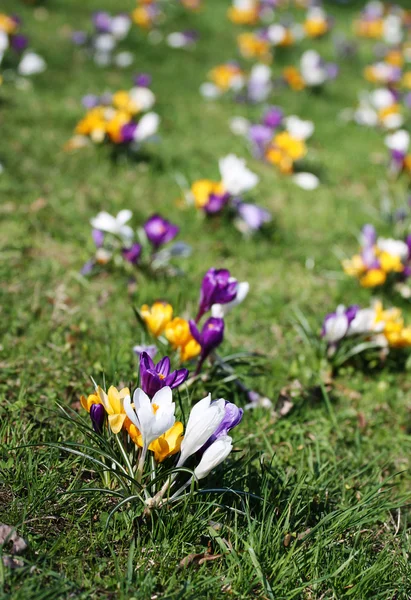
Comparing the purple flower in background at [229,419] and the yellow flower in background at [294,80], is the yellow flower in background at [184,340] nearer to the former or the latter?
the purple flower in background at [229,419]

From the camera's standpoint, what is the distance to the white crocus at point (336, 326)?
2.44 meters

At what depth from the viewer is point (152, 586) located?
4.63 feet

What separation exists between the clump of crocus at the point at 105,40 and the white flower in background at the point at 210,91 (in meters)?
0.85

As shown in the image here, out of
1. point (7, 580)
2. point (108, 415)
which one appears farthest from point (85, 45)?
point (7, 580)

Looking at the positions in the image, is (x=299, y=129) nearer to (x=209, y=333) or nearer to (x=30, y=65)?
(x=30, y=65)

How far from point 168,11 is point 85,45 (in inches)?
71.5

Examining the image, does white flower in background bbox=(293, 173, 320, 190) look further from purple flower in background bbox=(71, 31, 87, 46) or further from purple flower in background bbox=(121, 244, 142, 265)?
purple flower in background bbox=(71, 31, 87, 46)

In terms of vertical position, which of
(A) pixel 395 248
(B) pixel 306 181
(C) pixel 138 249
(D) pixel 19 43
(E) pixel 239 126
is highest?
(D) pixel 19 43

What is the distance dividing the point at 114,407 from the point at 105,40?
16.0 feet

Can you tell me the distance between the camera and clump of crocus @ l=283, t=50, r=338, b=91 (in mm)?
5770

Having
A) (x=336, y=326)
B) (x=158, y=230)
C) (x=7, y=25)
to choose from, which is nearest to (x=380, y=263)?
(x=336, y=326)

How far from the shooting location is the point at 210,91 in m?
5.38

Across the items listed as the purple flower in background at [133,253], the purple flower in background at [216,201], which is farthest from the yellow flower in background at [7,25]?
the purple flower in background at [133,253]

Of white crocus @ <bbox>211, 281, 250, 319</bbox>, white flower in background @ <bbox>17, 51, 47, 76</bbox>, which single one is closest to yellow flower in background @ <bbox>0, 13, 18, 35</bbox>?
white flower in background @ <bbox>17, 51, 47, 76</bbox>
